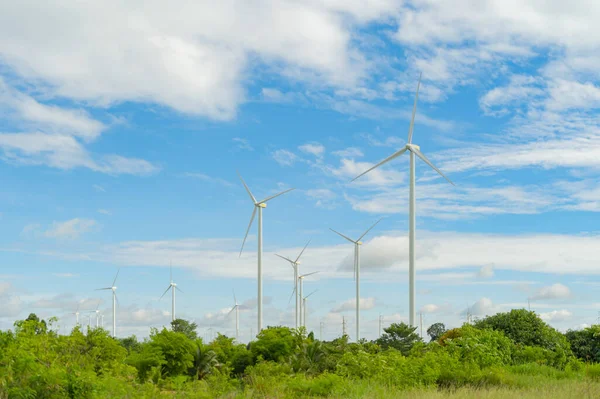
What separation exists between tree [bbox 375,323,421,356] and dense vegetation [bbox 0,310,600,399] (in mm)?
52

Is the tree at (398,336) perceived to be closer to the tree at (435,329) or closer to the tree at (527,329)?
the tree at (527,329)

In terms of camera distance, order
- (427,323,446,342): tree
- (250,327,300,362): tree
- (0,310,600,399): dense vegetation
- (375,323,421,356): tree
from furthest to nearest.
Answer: (427,323,446,342): tree, (375,323,421,356): tree, (250,327,300,362): tree, (0,310,600,399): dense vegetation

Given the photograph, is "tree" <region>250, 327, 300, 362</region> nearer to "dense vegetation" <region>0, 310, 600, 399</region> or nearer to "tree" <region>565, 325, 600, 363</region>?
"dense vegetation" <region>0, 310, 600, 399</region>

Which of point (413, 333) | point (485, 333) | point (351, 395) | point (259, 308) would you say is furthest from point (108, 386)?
point (259, 308)

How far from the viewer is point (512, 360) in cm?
2744

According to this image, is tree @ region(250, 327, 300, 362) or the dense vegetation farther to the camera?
tree @ region(250, 327, 300, 362)

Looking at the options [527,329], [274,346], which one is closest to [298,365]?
[274,346]

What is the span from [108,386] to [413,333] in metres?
20.0

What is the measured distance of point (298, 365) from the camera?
2766cm

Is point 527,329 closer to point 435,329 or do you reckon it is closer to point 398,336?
point 398,336

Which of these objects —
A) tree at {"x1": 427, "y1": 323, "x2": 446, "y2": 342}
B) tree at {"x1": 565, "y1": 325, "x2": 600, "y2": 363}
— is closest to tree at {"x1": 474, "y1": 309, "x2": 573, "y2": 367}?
tree at {"x1": 565, "y1": 325, "x2": 600, "y2": 363}

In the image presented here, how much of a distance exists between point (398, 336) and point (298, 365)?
7.65 m

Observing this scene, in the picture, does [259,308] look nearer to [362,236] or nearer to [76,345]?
[362,236]

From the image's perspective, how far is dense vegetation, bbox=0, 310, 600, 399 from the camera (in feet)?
50.7
